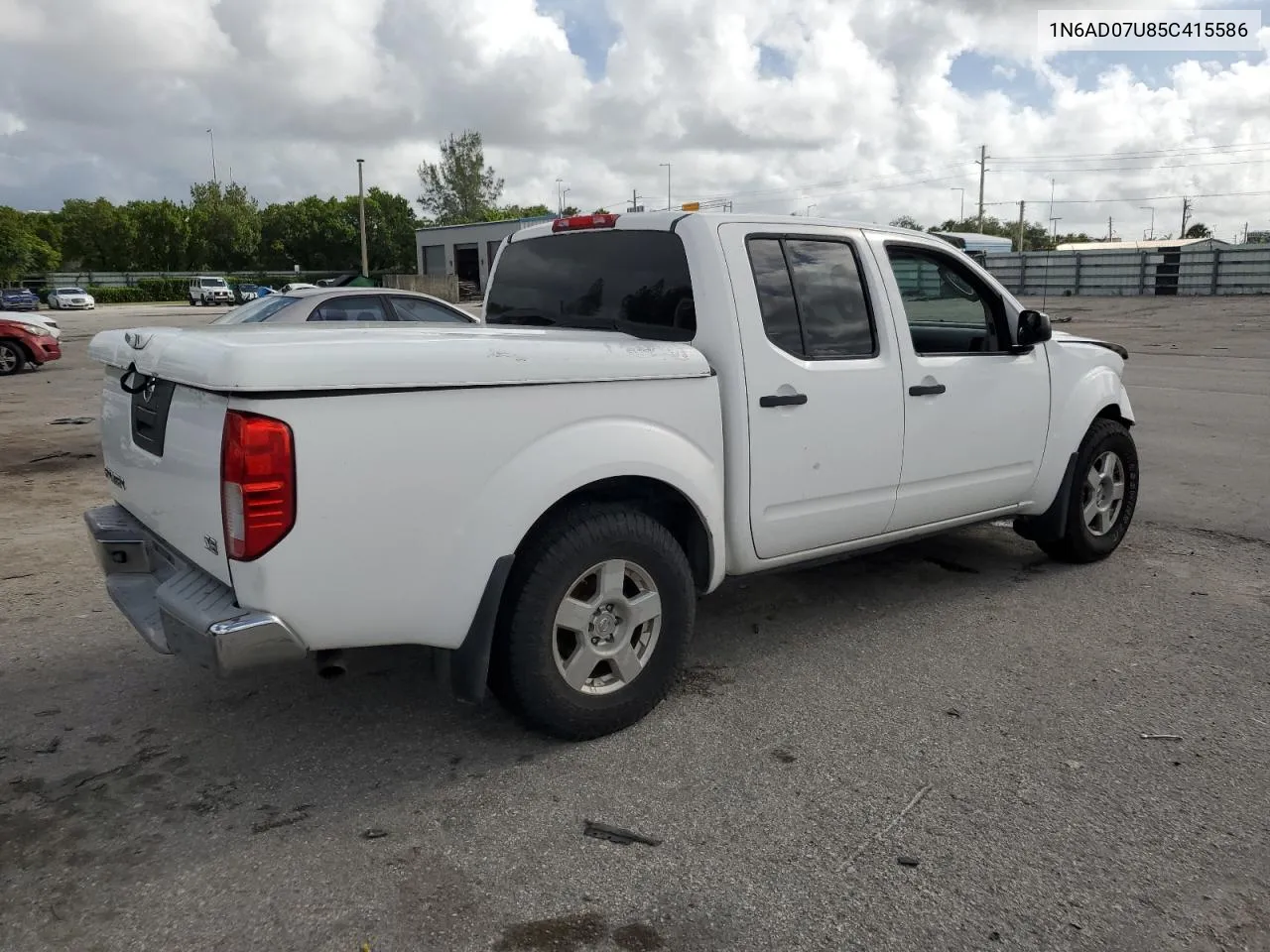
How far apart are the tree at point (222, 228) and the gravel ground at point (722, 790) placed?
9456 centimetres

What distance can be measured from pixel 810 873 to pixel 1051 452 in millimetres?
3185

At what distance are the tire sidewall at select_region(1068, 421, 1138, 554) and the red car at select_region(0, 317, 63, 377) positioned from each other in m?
Answer: 17.5

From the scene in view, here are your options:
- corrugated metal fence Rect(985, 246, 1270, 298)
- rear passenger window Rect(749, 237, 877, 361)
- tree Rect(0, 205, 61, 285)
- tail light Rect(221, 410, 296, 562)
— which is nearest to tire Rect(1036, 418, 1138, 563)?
rear passenger window Rect(749, 237, 877, 361)

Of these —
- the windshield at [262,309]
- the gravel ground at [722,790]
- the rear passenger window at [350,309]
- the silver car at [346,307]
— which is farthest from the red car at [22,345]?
the gravel ground at [722,790]

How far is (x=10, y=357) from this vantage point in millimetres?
17359

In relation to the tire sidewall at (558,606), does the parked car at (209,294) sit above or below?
above

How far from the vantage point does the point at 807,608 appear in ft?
16.3

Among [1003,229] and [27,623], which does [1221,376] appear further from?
[1003,229]

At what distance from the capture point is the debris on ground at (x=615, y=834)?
2.93 m

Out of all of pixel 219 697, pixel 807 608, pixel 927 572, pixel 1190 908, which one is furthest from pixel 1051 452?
pixel 219 697

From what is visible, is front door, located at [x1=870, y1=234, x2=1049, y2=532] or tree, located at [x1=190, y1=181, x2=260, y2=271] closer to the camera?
front door, located at [x1=870, y1=234, x2=1049, y2=532]

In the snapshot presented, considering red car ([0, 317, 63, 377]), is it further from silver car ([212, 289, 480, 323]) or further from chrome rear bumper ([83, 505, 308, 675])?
chrome rear bumper ([83, 505, 308, 675])

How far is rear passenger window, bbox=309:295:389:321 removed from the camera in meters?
10.7

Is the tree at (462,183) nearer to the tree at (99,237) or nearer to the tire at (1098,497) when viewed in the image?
the tree at (99,237)
